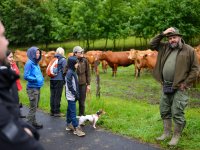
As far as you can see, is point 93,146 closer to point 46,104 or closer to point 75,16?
point 46,104

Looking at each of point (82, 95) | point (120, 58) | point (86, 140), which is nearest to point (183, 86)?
point (86, 140)

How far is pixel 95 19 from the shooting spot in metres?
34.9

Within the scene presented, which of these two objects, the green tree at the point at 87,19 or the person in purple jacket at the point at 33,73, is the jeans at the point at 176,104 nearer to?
the person in purple jacket at the point at 33,73

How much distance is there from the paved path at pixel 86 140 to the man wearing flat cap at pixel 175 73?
783mm

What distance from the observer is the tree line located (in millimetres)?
28750

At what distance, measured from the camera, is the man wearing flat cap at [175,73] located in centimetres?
697

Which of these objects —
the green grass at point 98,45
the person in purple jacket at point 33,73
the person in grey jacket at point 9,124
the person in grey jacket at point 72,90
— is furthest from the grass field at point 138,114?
the green grass at point 98,45

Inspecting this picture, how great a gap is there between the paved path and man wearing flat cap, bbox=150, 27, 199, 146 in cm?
78

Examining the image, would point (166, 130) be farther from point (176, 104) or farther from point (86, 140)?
point (86, 140)

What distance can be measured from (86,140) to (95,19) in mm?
27716

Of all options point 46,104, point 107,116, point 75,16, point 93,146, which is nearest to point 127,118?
point 107,116

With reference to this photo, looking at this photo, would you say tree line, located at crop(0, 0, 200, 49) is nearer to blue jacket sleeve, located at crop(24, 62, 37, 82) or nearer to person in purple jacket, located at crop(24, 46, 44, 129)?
person in purple jacket, located at crop(24, 46, 44, 129)

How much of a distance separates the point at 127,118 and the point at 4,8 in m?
33.1

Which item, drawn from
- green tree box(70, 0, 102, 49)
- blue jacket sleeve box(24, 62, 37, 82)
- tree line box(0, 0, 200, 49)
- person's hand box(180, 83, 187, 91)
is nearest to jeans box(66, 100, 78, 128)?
blue jacket sleeve box(24, 62, 37, 82)
